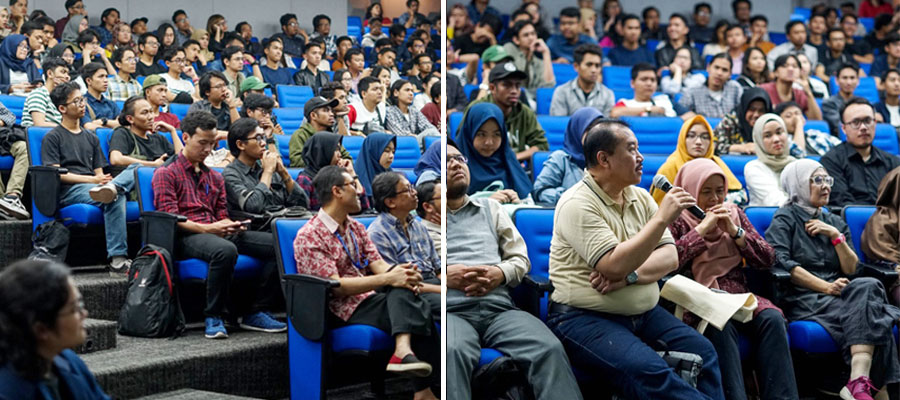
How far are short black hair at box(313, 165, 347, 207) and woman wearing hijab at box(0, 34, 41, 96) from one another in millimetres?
596

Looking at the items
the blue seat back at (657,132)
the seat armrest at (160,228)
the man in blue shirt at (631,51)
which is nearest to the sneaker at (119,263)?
the seat armrest at (160,228)

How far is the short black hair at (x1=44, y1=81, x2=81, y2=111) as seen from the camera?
5.84 feet

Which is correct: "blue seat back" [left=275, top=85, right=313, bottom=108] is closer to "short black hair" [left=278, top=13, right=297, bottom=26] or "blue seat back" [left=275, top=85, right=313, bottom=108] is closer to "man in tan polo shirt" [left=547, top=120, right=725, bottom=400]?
"short black hair" [left=278, top=13, right=297, bottom=26]

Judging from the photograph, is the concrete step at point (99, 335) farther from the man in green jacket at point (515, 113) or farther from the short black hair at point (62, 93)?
the man in green jacket at point (515, 113)

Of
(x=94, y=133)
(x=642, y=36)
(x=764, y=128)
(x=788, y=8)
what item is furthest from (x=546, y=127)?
(x=788, y=8)

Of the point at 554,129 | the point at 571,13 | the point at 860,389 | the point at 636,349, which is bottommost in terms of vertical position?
the point at 860,389

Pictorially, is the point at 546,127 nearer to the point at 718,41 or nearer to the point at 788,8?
the point at 718,41

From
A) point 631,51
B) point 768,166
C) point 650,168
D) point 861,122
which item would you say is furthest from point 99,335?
point 631,51

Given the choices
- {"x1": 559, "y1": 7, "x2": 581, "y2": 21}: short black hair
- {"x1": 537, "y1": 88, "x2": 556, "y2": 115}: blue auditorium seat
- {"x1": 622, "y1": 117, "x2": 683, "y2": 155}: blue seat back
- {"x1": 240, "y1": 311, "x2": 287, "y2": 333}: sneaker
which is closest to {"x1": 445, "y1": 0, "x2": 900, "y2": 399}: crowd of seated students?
{"x1": 622, "y1": 117, "x2": 683, "y2": 155}: blue seat back

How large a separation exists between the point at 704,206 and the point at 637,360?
434 millimetres

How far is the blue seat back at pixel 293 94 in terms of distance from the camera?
1.94 meters

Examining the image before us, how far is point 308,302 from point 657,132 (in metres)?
1.78

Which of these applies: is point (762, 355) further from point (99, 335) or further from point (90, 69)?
point (90, 69)

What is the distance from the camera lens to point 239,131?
6.93ft
